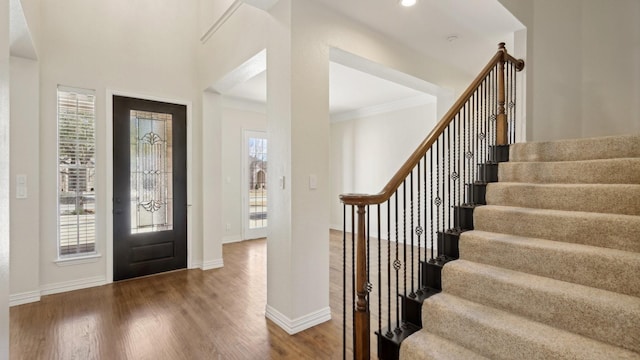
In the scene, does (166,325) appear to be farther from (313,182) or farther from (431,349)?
(431,349)

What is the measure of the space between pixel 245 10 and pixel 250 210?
4.05 meters

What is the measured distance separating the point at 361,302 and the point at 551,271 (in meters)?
1.13

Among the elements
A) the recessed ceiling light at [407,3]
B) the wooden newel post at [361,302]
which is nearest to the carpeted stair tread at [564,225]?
the wooden newel post at [361,302]

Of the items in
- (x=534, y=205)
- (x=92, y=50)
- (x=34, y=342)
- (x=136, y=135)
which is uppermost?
(x=92, y=50)

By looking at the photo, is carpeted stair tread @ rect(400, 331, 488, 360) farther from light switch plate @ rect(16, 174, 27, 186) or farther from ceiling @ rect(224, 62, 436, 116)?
light switch plate @ rect(16, 174, 27, 186)

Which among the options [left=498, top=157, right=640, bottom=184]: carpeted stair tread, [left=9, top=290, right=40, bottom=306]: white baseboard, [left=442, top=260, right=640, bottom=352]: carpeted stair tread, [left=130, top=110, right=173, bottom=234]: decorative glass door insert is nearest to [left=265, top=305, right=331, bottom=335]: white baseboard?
[left=442, top=260, right=640, bottom=352]: carpeted stair tread

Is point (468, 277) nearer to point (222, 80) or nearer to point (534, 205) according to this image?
point (534, 205)

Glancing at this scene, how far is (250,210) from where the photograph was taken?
647 centimetres

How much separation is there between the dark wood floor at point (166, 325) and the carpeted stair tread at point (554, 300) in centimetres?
91

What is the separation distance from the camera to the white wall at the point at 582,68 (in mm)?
3438

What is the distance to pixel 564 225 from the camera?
1978mm

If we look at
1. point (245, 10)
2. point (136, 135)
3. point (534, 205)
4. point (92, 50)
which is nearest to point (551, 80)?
point (534, 205)

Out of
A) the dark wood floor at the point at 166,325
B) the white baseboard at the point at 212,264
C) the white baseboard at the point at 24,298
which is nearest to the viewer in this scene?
the dark wood floor at the point at 166,325

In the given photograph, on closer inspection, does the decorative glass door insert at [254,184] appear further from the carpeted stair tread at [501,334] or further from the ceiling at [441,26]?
the carpeted stair tread at [501,334]
